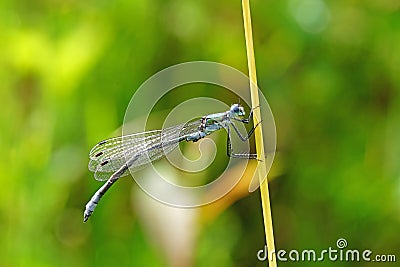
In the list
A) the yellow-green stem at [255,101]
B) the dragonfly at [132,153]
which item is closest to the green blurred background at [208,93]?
the dragonfly at [132,153]

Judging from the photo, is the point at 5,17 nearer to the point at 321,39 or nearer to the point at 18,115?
the point at 18,115

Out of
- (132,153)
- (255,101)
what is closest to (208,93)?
(132,153)

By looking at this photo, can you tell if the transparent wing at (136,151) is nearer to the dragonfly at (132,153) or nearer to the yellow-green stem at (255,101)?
the dragonfly at (132,153)

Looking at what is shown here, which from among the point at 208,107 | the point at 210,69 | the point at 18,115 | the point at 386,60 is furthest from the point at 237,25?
the point at 18,115

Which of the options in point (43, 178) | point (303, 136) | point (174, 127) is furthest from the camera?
point (303, 136)

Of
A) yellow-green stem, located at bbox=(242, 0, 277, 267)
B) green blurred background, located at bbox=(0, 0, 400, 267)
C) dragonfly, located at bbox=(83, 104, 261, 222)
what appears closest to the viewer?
yellow-green stem, located at bbox=(242, 0, 277, 267)

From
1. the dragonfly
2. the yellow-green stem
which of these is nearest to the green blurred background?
the dragonfly

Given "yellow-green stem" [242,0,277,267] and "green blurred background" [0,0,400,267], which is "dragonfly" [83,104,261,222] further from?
"yellow-green stem" [242,0,277,267]
